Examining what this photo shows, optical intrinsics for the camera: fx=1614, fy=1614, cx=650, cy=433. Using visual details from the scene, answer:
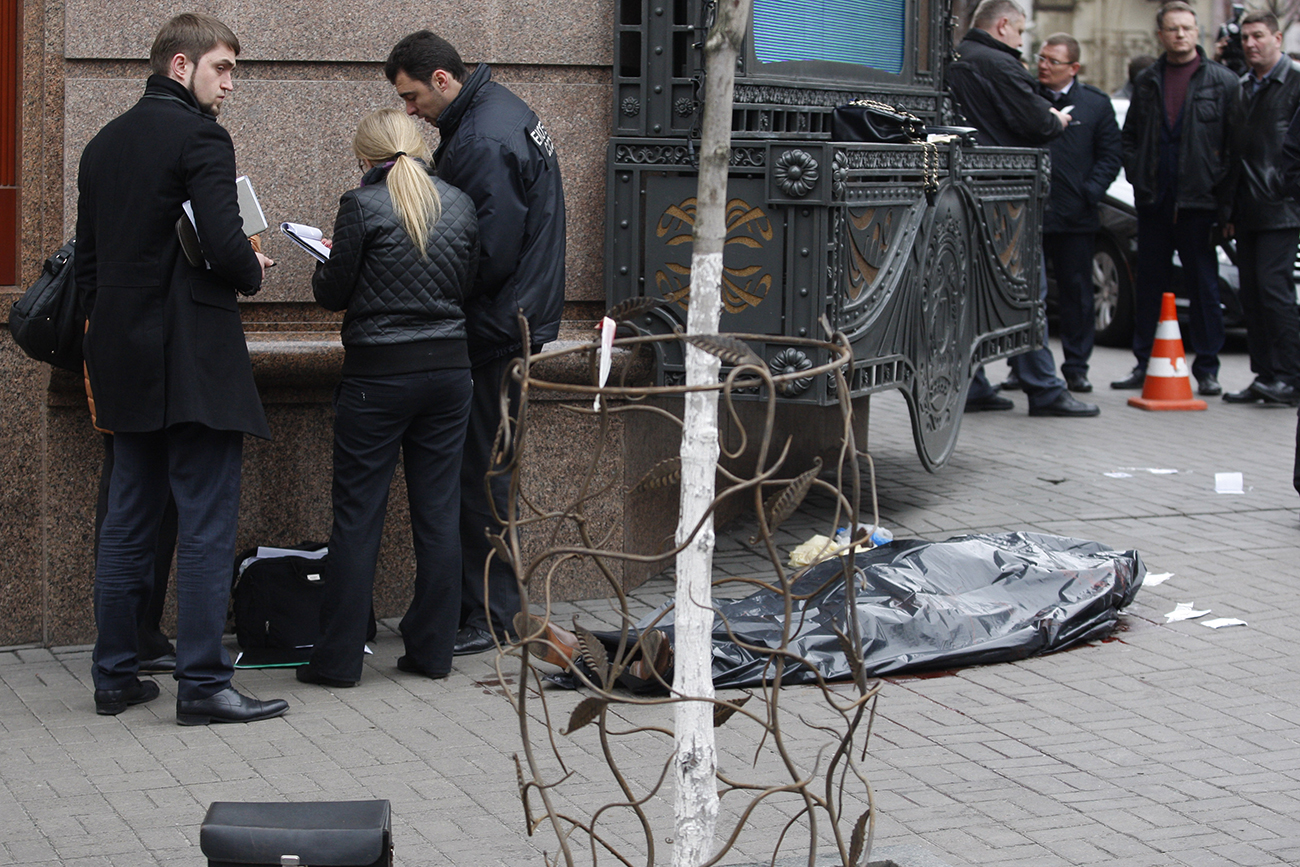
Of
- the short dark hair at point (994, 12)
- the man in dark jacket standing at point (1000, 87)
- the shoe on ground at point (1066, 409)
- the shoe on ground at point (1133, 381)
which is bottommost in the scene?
the shoe on ground at point (1066, 409)

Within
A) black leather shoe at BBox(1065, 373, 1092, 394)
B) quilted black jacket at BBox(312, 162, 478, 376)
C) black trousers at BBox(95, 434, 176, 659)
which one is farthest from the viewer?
black leather shoe at BBox(1065, 373, 1092, 394)

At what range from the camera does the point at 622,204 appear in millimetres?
6242

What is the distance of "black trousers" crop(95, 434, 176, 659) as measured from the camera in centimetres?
525

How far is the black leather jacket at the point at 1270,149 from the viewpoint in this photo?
1024cm

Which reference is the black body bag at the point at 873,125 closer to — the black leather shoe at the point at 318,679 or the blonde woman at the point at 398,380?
the blonde woman at the point at 398,380

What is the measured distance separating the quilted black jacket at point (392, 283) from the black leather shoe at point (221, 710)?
3.51 feet

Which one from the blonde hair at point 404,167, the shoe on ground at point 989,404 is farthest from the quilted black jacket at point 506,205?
the shoe on ground at point 989,404

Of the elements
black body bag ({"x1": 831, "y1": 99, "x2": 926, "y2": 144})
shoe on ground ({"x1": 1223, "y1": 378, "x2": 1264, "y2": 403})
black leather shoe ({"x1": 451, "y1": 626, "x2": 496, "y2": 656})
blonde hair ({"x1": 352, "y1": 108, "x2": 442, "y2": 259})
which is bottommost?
black leather shoe ({"x1": 451, "y1": 626, "x2": 496, "y2": 656})

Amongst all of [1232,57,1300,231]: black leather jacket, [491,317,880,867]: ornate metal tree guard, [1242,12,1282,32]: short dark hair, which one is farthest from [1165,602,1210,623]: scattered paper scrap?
[1242,12,1282,32]: short dark hair

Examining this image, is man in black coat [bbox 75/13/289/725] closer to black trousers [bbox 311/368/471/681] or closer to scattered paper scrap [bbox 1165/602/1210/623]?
black trousers [bbox 311/368/471/681]

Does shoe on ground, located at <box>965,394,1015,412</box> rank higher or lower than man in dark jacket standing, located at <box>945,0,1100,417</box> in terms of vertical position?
lower

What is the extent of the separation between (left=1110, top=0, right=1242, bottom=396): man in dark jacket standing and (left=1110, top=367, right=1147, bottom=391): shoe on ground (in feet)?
0.04

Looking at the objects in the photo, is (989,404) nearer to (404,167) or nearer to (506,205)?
(506,205)

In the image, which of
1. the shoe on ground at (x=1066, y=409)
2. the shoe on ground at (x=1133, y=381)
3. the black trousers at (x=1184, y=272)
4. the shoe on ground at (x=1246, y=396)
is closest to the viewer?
the shoe on ground at (x=1066, y=409)
